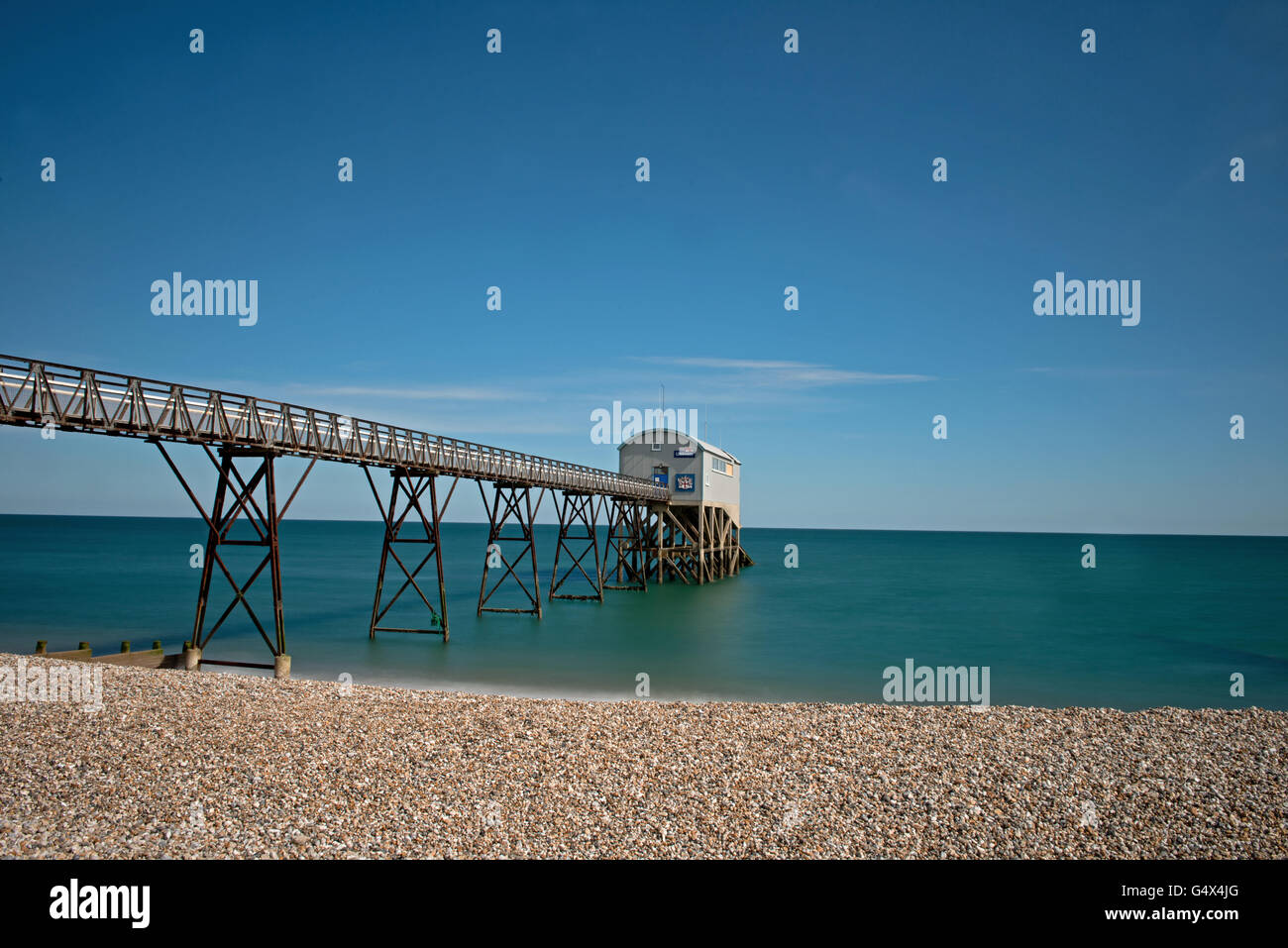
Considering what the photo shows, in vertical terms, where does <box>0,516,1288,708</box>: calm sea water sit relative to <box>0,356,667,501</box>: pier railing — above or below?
below

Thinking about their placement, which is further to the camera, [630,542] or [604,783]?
[630,542]

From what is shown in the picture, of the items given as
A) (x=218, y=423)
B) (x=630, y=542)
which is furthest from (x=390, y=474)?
(x=630, y=542)

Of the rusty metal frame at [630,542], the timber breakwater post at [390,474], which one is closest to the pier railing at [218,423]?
the timber breakwater post at [390,474]

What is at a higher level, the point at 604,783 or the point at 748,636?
the point at 604,783

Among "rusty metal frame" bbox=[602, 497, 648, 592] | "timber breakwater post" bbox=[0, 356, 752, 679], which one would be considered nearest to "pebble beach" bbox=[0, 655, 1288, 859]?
"timber breakwater post" bbox=[0, 356, 752, 679]

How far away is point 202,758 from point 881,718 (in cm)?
913

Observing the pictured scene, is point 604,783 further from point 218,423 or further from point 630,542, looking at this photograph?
point 630,542

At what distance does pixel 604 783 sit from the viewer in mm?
8414

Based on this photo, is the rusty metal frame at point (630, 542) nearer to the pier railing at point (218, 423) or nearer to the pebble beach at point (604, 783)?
the pier railing at point (218, 423)

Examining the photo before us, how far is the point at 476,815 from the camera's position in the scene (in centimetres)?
743

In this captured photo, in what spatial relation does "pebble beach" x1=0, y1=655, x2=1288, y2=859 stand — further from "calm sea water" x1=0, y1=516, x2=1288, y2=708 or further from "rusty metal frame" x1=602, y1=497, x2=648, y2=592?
"rusty metal frame" x1=602, y1=497, x2=648, y2=592

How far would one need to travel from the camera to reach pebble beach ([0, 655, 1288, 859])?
698 cm
